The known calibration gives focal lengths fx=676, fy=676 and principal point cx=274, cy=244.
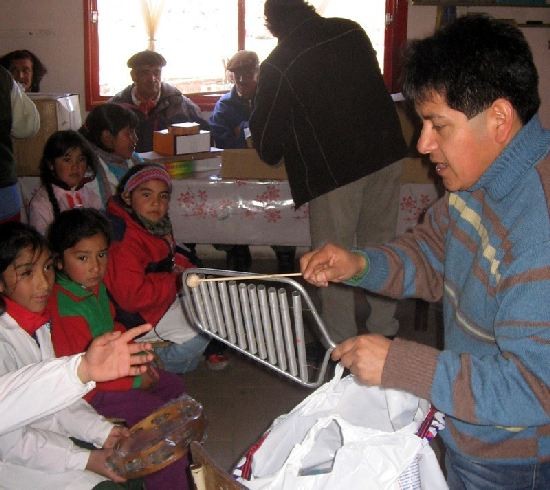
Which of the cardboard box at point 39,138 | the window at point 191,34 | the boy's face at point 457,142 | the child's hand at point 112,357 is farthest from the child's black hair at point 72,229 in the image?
the window at point 191,34

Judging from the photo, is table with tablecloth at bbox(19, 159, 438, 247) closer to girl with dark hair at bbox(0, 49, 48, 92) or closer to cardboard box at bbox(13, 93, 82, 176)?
cardboard box at bbox(13, 93, 82, 176)

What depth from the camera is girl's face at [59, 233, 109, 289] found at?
206 cm

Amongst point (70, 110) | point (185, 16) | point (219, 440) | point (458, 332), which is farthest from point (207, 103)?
point (458, 332)

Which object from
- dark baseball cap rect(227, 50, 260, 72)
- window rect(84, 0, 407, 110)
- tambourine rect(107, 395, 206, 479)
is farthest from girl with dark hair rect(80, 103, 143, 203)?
window rect(84, 0, 407, 110)

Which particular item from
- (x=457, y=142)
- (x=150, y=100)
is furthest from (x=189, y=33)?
(x=457, y=142)

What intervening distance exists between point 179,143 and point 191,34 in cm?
179

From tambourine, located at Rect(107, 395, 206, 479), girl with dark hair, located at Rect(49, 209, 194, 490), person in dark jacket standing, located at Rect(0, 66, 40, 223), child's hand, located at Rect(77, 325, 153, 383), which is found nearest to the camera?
child's hand, located at Rect(77, 325, 153, 383)

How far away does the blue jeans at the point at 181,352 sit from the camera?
253 cm

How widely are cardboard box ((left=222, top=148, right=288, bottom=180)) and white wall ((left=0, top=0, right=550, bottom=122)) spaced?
2.07 m

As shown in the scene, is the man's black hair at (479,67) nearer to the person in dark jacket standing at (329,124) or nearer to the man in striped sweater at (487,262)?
the man in striped sweater at (487,262)

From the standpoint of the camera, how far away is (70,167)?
283 cm

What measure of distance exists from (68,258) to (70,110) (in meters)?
1.79

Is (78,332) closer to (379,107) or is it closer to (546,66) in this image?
(379,107)

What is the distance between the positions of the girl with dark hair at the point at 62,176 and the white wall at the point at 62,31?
2.14 m
